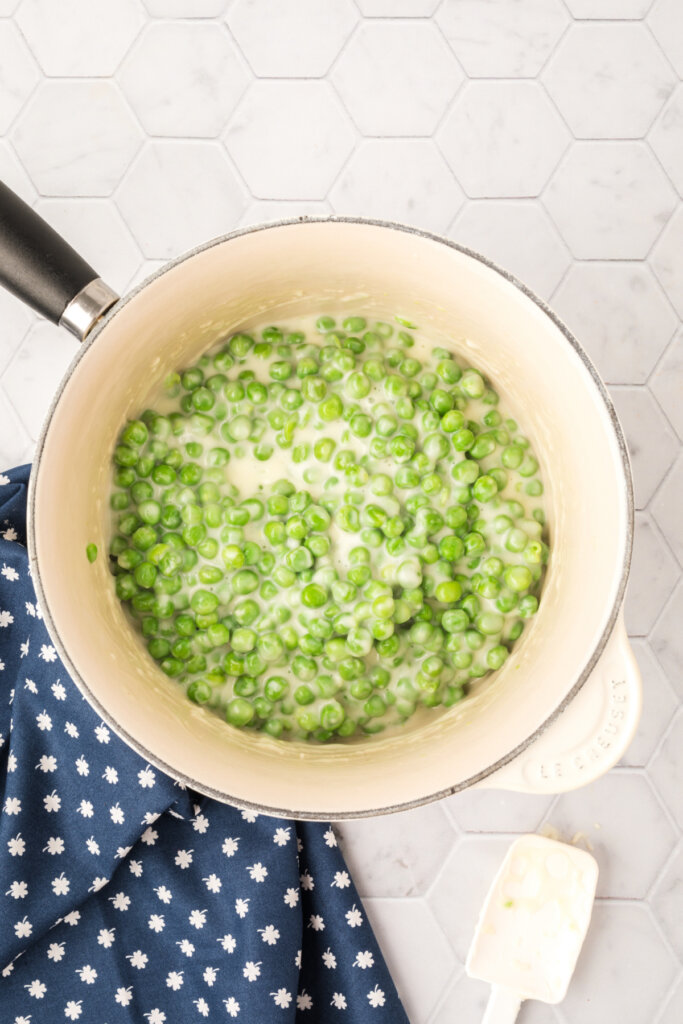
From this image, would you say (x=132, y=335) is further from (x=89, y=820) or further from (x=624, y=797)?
(x=624, y=797)

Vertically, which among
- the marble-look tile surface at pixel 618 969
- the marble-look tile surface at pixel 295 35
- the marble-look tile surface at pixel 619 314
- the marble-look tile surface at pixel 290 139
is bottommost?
the marble-look tile surface at pixel 618 969

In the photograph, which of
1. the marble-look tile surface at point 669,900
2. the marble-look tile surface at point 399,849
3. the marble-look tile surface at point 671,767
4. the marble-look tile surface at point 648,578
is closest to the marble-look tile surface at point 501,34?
the marble-look tile surface at point 648,578

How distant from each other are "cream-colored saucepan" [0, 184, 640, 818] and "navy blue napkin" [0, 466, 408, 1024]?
0.18m

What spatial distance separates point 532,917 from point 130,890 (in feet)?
2.02

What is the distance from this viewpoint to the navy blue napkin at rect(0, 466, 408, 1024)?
1.29 meters

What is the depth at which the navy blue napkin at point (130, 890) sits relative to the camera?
4.23 feet

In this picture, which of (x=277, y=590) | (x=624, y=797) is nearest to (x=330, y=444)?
(x=277, y=590)

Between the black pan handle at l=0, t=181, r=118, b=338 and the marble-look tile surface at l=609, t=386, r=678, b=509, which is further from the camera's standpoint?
the marble-look tile surface at l=609, t=386, r=678, b=509

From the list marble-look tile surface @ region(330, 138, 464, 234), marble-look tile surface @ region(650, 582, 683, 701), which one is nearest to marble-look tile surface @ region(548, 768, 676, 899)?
marble-look tile surface @ region(650, 582, 683, 701)

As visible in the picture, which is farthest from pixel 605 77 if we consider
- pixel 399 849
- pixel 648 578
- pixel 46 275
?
pixel 399 849

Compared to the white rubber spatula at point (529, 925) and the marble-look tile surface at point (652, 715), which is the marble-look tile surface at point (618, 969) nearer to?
the white rubber spatula at point (529, 925)

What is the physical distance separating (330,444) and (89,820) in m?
0.65

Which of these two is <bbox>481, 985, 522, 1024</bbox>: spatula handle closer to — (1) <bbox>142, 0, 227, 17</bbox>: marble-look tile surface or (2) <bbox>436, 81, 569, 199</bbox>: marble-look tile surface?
(2) <bbox>436, 81, 569, 199</bbox>: marble-look tile surface

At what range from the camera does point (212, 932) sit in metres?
1.34
